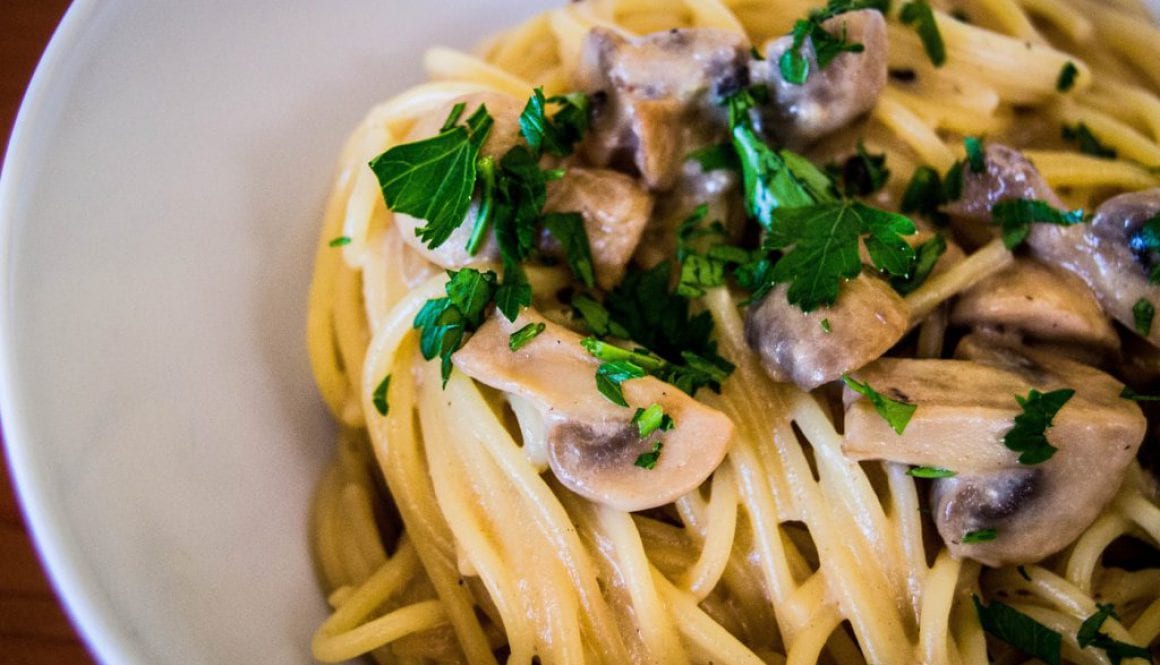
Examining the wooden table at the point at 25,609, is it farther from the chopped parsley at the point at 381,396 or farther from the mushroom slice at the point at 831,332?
the mushroom slice at the point at 831,332

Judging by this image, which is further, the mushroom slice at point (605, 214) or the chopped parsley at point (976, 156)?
the chopped parsley at point (976, 156)

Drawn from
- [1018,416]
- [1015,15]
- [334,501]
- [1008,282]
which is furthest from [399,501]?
[1015,15]

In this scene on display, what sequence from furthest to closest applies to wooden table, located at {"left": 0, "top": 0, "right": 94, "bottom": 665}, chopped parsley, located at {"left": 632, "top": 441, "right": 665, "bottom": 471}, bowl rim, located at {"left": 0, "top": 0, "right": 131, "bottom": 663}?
1. chopped parsley, located at {"left": 632, "top": 441, "right": 665, "bottom": 471}
2. wooden table, located at {"left": 0, "top": 0, "right": 94, "bottom": 665}
3. bowl rim, located at {"left": 0, "top": 0, "right": 131, "bottom": 663}

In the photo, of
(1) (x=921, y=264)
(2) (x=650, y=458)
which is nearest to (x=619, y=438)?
(2) (x=650, y=458)

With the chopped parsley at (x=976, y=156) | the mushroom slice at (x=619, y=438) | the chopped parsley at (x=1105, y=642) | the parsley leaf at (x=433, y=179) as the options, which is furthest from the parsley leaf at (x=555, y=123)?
the chopped parsley at (x=1105, y=642)

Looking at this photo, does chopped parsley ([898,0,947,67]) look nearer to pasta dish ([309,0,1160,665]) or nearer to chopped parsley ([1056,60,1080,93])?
pasta dish ([309,0,1160,665])

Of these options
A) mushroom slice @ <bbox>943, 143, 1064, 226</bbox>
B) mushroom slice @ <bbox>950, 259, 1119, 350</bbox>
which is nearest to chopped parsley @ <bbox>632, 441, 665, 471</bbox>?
mushroom slice @ <bbox>950, 259, 1119, 350</bbox>
